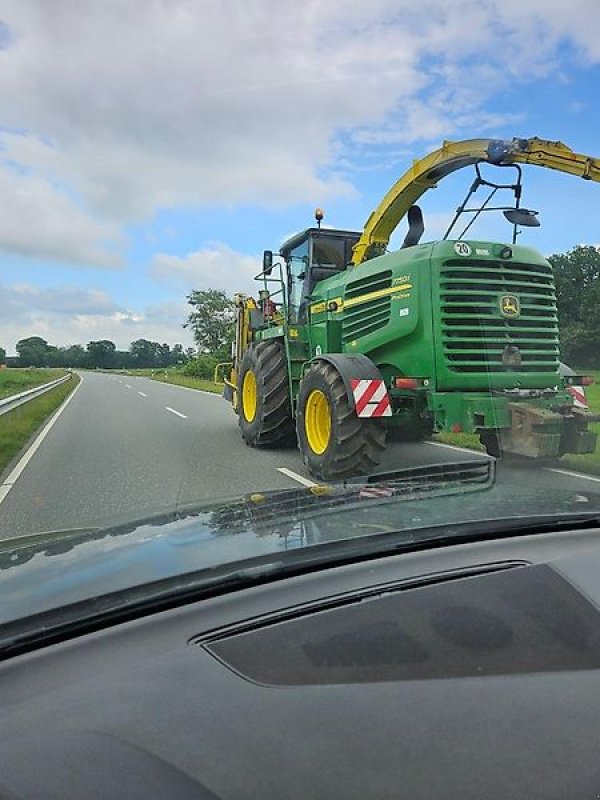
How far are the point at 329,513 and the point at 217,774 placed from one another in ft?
3.80

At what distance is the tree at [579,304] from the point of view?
8703 millimetres

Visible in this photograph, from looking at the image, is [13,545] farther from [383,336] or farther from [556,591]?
[383,336]

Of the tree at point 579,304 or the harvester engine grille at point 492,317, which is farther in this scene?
the tree at point 579,304

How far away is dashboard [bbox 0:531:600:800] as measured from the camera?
124 centimetres

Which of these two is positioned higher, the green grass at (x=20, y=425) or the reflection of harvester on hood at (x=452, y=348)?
the reflection of harvester on hood at (x=452, y=348)

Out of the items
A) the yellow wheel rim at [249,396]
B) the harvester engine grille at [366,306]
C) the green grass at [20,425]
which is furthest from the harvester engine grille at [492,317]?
the green grass at [20,425]

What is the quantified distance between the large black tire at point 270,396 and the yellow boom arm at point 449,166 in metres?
1.87

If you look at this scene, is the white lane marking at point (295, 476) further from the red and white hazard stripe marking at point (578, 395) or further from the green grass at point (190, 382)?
the green grass at point (190, 382)

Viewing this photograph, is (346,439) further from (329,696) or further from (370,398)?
(329,696)

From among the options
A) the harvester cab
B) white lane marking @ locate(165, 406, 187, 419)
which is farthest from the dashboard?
white lane marking @ locate(165, 406, 187, 419)

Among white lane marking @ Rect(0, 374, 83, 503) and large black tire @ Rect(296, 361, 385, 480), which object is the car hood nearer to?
large black tire @ Rect(296, 361, 385, 480)

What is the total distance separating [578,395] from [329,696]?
23.9 ft

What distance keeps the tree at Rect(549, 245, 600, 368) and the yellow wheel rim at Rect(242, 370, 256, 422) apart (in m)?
4.64

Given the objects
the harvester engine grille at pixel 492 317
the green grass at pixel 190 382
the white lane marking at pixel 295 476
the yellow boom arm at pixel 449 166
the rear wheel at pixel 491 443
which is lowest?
the white lane marking at pixel 295 476
